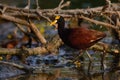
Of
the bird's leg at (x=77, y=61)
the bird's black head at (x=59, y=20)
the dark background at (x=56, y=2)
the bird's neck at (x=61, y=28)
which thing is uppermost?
the bird's black head at (x=59, y=20)

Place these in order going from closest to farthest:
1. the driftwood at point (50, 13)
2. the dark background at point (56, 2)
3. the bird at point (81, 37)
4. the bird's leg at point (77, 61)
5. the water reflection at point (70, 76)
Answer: the water reflection at point (70, 76) → the bird at point (81, 37) → the driftwood at point (50, 13) → the bird's leg at point (77, 61) → the dark background at point (56, 2)

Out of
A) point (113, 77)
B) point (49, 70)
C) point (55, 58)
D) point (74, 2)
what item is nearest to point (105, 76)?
point (113, 77)

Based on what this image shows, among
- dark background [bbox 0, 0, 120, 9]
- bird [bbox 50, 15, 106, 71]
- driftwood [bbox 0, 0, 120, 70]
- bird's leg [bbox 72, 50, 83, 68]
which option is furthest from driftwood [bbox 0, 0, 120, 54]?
dark background [bbox 0, 0, 120, 9]

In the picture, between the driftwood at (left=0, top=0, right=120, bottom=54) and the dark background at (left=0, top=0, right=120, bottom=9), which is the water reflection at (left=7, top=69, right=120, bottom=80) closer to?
the driftwood at (left=0, top=0, right=120, bottom=54)

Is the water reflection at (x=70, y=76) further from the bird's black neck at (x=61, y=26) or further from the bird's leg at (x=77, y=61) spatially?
the bird's black neck at (x=61, y=26)

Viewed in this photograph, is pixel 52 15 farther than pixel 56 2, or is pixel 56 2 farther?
pixel 56 2

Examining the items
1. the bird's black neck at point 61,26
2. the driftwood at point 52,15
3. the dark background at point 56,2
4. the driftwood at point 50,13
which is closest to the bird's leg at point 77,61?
the driftwood at point 52,15

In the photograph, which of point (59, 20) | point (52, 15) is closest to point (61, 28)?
point (59, 20)

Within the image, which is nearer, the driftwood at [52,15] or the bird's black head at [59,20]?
the driftwood at [52,15]

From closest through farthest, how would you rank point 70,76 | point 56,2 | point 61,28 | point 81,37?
point 70,76
point 81,37
point 61,28
point 56,2

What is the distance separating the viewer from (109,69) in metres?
8.55

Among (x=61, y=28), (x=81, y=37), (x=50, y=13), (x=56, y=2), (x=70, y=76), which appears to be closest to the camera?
(x=70, y=76)

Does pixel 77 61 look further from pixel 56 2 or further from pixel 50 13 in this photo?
pixel 56 2

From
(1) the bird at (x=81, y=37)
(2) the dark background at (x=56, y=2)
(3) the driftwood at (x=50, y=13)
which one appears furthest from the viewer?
(2) the dark background at (x=56, y=2)
